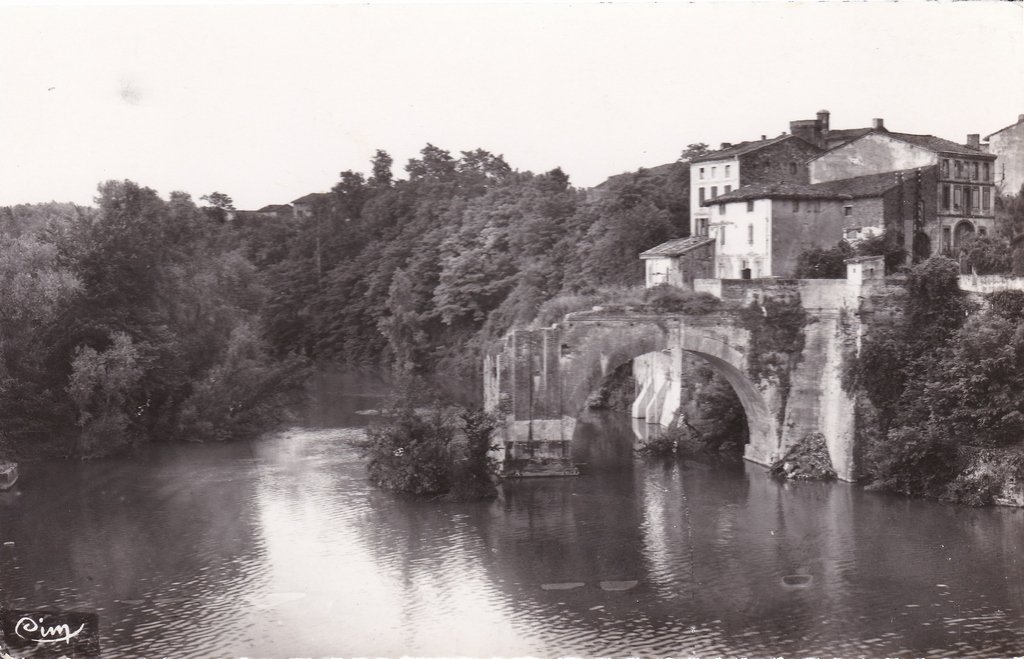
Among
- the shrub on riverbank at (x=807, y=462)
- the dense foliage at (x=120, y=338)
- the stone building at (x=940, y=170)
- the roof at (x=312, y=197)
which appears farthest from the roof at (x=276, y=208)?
the shrub on riverbank at (x=807, y=462)

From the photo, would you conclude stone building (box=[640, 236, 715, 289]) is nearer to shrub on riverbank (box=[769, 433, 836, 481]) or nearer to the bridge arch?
the bridge arch

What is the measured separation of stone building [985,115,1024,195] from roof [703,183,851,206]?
32.9 feet

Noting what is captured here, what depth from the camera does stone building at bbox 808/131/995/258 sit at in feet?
132

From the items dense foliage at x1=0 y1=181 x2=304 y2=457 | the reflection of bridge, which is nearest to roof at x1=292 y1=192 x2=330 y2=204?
dense foliage at x1=0 y1=181 x2=304 y2=457

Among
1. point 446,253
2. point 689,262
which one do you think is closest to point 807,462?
point 689,262

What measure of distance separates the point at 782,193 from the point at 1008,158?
12.6 m

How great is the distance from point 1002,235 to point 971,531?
53.6ft

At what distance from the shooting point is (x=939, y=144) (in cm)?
4069

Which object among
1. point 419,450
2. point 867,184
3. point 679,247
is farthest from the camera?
point 679,247

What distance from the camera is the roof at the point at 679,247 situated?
41.6 m

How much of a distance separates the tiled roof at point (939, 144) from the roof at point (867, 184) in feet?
2.85

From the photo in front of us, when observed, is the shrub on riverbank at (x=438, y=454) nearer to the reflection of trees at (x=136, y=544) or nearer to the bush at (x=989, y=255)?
the reflection of trees at (x=136, y=544)

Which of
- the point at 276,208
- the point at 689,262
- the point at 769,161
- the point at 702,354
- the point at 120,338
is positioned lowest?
the point at 702,354

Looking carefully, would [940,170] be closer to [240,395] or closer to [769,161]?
[769,161]
